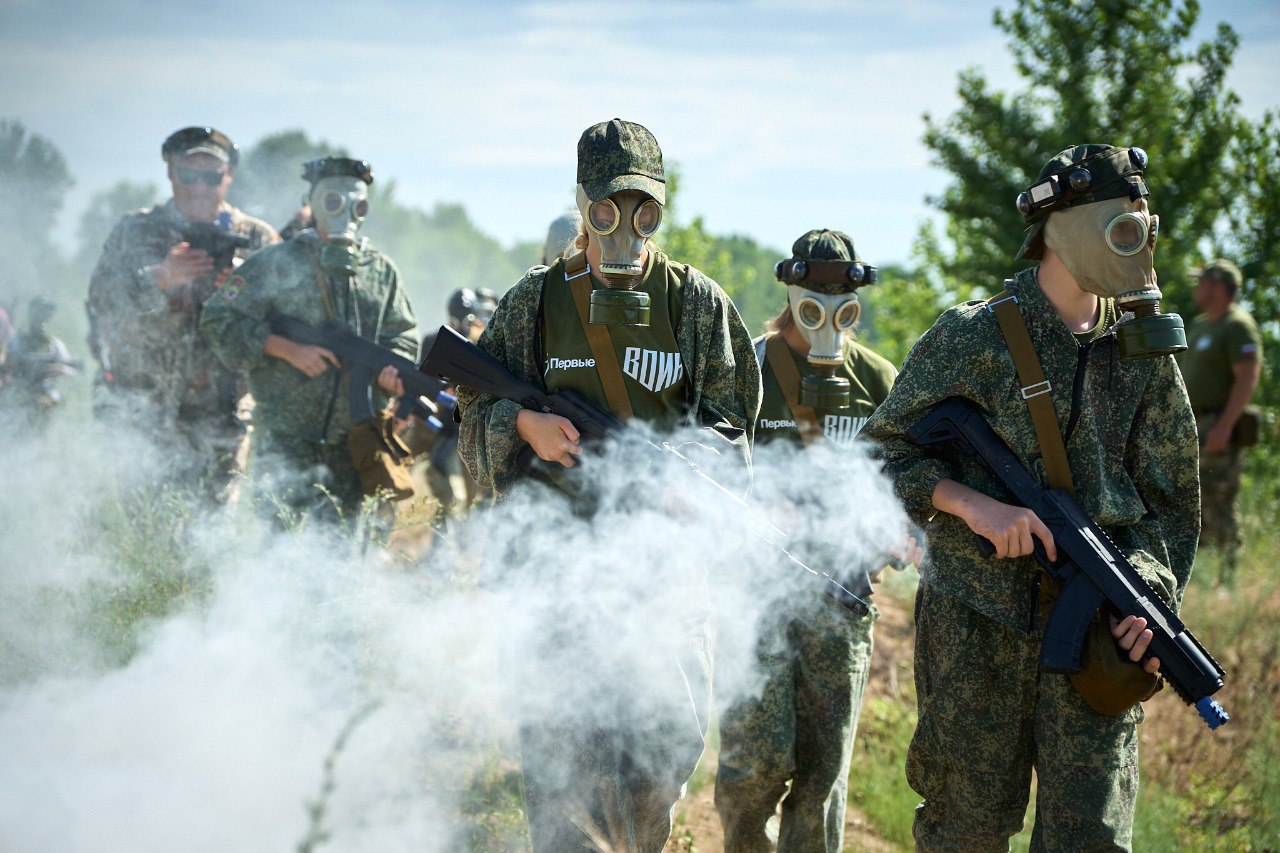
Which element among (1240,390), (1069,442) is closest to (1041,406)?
(1069,442)

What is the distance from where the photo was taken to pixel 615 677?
10.9 feet

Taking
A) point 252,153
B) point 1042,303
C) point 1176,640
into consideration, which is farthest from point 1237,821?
point 252,153

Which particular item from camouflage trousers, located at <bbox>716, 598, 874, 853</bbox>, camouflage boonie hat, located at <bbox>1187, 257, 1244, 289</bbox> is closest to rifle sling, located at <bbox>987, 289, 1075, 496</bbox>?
camouflage trousers, located at <bbox>716, 598, 874, 853</bbox>

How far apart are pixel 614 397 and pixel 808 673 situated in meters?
1.46

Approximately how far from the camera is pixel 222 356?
5.30 m

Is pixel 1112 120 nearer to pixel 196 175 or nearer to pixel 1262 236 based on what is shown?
pixel 1262 236

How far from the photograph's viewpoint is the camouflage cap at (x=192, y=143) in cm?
600

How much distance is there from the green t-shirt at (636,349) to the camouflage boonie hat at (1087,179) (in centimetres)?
113

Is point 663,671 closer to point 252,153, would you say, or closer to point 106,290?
point 106,290

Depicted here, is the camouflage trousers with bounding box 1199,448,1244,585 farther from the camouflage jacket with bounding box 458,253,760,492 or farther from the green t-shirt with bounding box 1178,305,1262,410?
the camouflage jacket with bounding box 458,253,760,492

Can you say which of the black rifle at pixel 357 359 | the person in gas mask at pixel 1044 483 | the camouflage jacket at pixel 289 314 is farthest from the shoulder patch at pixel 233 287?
the person in gas mask at pixel 1044 483

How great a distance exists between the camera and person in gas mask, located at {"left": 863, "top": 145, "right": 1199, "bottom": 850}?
2932 mm

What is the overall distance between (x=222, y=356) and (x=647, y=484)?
3.06 m

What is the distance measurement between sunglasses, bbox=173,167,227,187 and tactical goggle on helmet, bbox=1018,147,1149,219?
4904 millimetres
